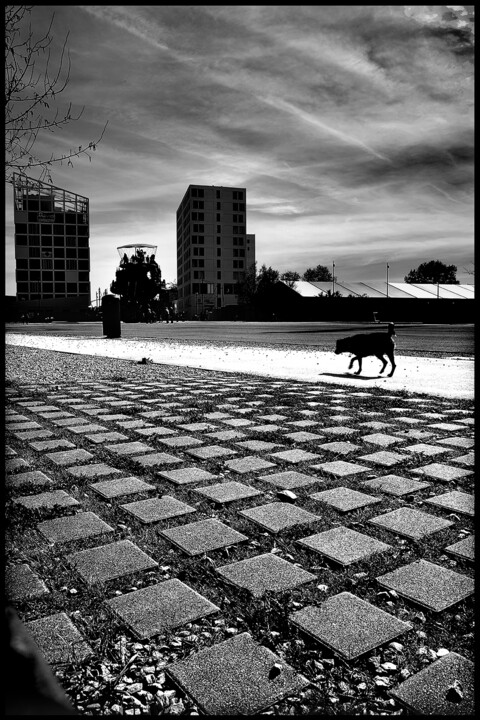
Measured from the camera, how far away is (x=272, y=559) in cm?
238

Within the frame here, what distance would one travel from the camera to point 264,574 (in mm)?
2238

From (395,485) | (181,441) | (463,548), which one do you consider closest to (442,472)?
(395,485)

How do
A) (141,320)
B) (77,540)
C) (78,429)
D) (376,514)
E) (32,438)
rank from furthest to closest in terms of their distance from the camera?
(141,320) < (78,429) < (32,438) < (376,514) < (77,540)

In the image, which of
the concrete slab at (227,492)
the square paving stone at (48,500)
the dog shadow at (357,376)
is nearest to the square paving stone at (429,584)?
A: the concrete slab at (227,492)

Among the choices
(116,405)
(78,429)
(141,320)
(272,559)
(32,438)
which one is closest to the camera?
(272,559)

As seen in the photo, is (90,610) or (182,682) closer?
(182,682)

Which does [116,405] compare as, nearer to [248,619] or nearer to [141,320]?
[248,619]

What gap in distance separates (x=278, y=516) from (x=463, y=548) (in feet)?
3.06

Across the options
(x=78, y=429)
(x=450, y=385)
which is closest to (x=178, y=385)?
(x=78, y=429)

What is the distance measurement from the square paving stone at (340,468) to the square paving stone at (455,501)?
64 centimetres

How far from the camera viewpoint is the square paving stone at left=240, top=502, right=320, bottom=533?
2.77 m

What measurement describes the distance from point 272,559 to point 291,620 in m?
0.48

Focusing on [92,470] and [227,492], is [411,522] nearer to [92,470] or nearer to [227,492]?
[227,492]

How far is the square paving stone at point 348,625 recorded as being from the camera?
176cm
